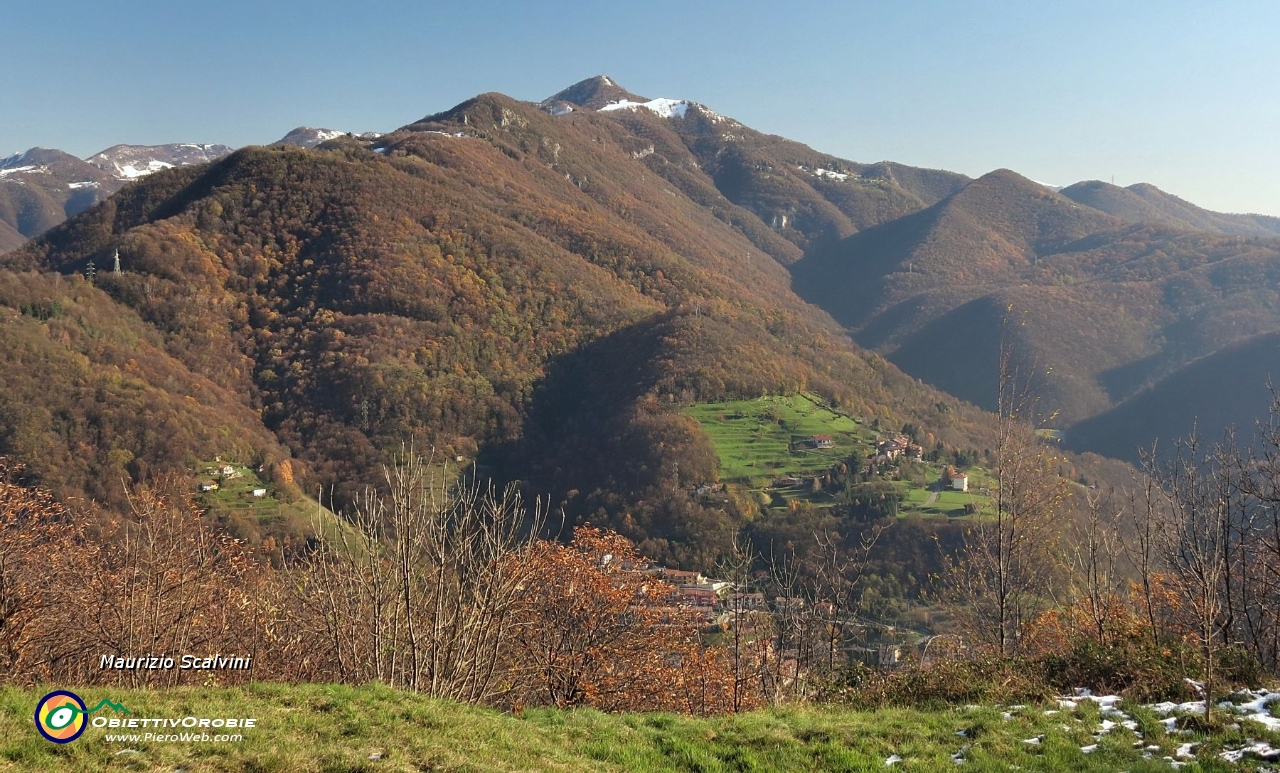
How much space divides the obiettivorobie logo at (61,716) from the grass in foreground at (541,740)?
11 cm

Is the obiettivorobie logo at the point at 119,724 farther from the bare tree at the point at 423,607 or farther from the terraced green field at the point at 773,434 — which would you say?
the terraced green field at the point at 773,434

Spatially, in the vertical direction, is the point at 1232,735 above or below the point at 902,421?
above

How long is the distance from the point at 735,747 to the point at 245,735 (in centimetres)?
557

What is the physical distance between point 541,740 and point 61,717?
487cm

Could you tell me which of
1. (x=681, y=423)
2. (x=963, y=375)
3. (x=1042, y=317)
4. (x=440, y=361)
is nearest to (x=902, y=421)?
(x=681, y=423)

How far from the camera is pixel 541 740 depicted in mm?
8742

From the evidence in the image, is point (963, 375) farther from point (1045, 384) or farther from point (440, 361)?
point (440, 361)

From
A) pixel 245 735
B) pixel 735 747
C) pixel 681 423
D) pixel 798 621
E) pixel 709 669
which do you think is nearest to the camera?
pixel 245 735

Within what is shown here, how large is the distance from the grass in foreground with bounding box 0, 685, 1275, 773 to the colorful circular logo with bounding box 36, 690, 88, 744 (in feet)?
0.37

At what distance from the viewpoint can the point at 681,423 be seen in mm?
87562

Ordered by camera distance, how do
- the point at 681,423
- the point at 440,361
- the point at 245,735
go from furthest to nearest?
the point at 440,361, the point at 681,423, the point at 245,735

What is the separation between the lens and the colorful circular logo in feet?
22.0

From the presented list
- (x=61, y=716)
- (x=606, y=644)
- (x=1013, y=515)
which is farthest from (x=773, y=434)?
(x=61, y=716)

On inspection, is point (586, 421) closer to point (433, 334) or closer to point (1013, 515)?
point (433, 334)
